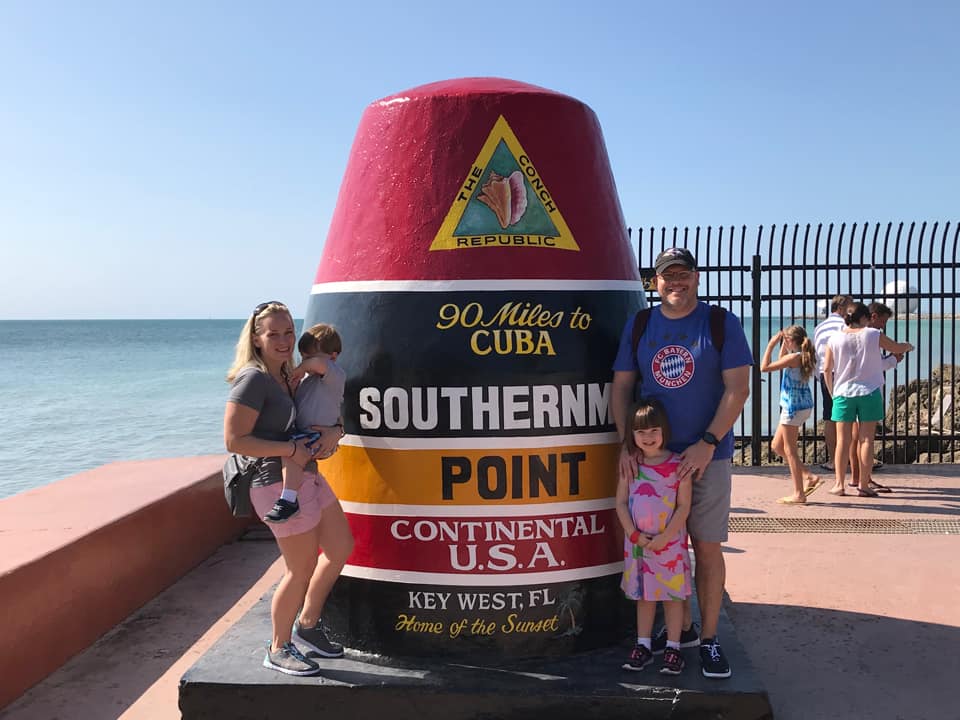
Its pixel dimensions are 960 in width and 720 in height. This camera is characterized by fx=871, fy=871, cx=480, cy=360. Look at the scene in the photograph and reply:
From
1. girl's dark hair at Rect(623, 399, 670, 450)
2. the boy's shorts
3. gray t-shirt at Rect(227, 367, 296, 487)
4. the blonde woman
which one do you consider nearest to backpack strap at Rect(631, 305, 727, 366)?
girl's dark hair at Rect(623, 399, 670, 450)

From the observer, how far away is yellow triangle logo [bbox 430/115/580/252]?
389cm

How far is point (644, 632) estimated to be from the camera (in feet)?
12.5

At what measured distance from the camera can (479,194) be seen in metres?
3.92

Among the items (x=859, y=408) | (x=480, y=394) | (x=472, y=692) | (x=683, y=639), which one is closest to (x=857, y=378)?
(x=859, y=408)

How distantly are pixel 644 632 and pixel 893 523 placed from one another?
439 cm

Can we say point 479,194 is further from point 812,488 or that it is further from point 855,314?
point 812,488

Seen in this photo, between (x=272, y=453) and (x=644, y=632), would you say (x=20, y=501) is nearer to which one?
(x=272, y=453)

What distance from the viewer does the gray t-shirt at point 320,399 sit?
3.73 metres

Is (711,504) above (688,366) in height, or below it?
below

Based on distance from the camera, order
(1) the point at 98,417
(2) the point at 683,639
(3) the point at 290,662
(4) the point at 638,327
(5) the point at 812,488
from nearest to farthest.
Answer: (3) the point at 290,662
(4) the point at 638,327
(2) the point at 683,639
(5) the point at 812,488
(1) the point at 98,417

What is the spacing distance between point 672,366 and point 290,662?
208cm

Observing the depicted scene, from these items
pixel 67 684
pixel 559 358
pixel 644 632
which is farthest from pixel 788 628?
pixel 67 684

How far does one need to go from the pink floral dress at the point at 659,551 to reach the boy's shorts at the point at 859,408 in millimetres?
5006

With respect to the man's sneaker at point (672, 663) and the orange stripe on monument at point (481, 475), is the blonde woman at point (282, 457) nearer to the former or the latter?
the orange stripe on monument at point (481, 475)
